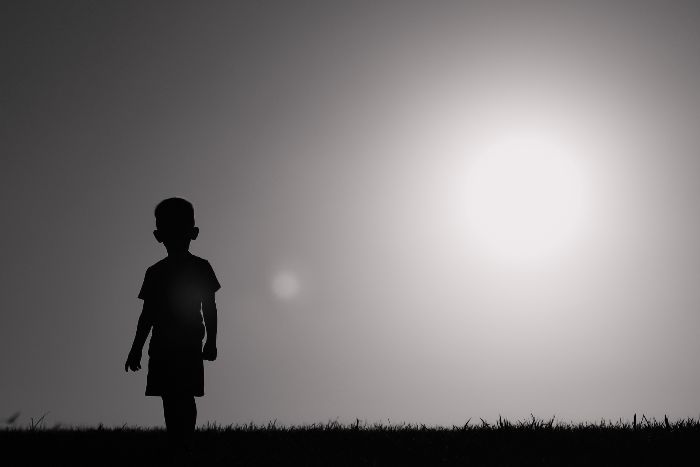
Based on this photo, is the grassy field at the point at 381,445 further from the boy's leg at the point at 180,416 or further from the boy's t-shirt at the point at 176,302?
the boy's t-shirt at the point at 176,302

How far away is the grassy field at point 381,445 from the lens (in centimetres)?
611

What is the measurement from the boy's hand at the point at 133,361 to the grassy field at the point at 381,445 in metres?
0.78

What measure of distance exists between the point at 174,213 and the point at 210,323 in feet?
3.84

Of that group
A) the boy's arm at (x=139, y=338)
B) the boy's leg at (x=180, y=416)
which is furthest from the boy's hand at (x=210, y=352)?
the boy's arm at (x=139, y=338)

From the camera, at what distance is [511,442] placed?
23.0 ft

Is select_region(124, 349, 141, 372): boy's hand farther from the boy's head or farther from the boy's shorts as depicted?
the boy's head

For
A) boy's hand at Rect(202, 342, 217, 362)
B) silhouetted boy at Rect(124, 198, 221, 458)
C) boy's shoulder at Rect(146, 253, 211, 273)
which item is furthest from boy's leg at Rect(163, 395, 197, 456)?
boy's shoulder at Rect(146, 253, 211, 273)

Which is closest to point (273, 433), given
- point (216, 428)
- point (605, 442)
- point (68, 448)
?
point (216, 428)

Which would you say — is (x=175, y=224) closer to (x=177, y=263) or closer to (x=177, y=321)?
(x=177, y=263)

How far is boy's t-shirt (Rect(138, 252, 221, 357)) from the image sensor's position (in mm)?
6996

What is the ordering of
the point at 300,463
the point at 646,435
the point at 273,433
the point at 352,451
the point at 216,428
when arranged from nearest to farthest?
the point at 300,463, the point at 352,451, the point at 646,435, the point at 273,433, the point at 216,428

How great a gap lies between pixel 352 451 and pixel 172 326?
217cm

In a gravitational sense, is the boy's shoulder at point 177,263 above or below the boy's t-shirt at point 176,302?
above

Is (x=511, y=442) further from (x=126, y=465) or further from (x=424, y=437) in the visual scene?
(x=126, y=465)
